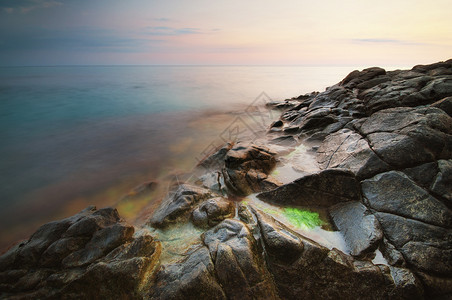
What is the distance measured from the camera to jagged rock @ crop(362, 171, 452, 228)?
3.87m

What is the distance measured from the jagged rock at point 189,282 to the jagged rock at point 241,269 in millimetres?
124

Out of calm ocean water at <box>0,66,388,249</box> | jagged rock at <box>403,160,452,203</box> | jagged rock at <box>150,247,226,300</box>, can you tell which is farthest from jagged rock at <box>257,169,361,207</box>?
calm ocean water at <box>0,66,388,249</box>

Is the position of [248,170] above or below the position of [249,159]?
below

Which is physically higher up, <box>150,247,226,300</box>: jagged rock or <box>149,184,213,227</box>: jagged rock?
<box>150,247,226,300</box>: jagged rock

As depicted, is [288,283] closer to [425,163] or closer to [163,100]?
[425,163]

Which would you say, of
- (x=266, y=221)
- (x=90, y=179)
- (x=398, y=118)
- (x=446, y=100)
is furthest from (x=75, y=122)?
(x=446, y=100)

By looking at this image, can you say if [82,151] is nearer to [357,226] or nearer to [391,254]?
[357,226]

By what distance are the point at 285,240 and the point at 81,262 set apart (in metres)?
3.72

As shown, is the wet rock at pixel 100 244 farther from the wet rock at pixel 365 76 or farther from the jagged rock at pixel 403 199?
the wet rock at pixel 365 76

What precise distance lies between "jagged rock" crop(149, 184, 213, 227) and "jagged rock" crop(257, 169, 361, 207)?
2152 mm

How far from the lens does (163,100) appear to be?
26.4 metres

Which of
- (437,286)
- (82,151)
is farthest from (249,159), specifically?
(82,151)

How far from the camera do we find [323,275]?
11.2ft

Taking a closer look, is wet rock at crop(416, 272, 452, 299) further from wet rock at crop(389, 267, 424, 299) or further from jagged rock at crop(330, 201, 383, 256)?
jagged rock at crop(330, 201, 383, 256)
